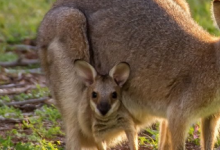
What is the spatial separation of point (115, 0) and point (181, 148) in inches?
71.2

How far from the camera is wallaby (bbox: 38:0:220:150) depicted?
6246 mm

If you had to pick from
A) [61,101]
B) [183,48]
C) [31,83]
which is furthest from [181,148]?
[31,83]

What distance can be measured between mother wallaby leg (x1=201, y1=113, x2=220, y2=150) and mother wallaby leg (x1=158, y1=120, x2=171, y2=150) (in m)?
0.37

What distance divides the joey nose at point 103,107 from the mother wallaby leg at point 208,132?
3.20 ft

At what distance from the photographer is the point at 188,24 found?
22.2ft

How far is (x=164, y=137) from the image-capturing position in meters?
6.96

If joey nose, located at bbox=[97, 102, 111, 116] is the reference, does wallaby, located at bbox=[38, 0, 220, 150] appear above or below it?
above

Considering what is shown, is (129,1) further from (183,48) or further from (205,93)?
(205,93)

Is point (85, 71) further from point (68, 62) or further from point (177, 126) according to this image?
point (177, 126)

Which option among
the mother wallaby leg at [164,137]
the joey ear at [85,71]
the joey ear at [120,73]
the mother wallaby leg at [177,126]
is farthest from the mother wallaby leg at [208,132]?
the joey ear at [85,71]

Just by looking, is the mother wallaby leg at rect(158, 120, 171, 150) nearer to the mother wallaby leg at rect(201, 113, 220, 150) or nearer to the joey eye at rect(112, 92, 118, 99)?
the mother wallaby leg at rect(201, 113, 220, 150)

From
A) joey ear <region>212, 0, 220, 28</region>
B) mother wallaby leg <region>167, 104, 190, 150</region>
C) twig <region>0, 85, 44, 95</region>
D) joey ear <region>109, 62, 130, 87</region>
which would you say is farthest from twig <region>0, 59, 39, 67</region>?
joey ear <region>212, 0, 220, 28</region>

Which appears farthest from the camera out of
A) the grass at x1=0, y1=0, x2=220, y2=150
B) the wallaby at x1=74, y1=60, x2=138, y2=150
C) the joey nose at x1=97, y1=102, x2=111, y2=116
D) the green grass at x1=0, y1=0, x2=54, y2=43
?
the green grass at x1=0, y1=0, x2=54, y2=43

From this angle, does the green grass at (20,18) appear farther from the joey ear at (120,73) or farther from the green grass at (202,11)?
the joey ear at (120,73)
